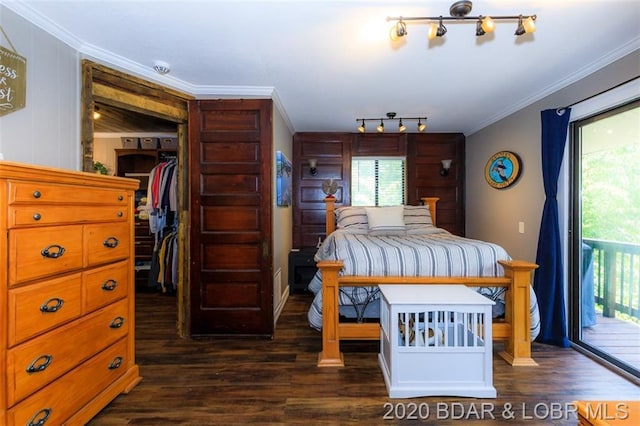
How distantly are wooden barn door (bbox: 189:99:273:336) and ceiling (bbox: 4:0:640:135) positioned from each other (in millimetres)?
311

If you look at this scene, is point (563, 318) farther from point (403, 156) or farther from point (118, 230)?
point (118, 230)

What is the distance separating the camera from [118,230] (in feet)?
5.91

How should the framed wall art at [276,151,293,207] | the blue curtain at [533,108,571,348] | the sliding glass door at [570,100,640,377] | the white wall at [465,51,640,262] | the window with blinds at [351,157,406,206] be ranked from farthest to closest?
the window with blinds at [351,157,406,206]
the framed wall art at [276,151,293,207]
the blue curtain at [533,108,571,348]
the white wall at [465,51,640,262]
the sliding glass door at [570,100,640,377]

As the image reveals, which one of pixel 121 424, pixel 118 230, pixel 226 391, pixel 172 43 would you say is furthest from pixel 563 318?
pixel 172 43

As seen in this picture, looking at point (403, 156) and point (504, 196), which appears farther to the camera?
point (403, 156)

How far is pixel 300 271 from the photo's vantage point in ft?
→ 13.2

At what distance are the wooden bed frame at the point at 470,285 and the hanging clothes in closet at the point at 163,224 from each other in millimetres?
2242

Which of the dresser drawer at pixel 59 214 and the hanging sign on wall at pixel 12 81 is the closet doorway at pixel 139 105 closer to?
the hanging sign on wall at pixel 12 81

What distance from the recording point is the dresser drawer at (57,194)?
1.21m

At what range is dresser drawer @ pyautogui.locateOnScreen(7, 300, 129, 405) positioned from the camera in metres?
1.21

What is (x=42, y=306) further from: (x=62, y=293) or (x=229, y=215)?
(x=229, y=215)

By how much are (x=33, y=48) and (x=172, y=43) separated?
2.47ft

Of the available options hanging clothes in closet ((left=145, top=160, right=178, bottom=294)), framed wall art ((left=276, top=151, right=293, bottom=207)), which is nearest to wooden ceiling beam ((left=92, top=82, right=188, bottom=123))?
framed wall art ((left=276, top=151, right=293, bottom=207))

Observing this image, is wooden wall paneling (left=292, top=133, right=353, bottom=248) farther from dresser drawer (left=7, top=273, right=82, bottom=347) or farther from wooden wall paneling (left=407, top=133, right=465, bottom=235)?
dresser drawer (left=7, top=273, right=82, bottom=347)
